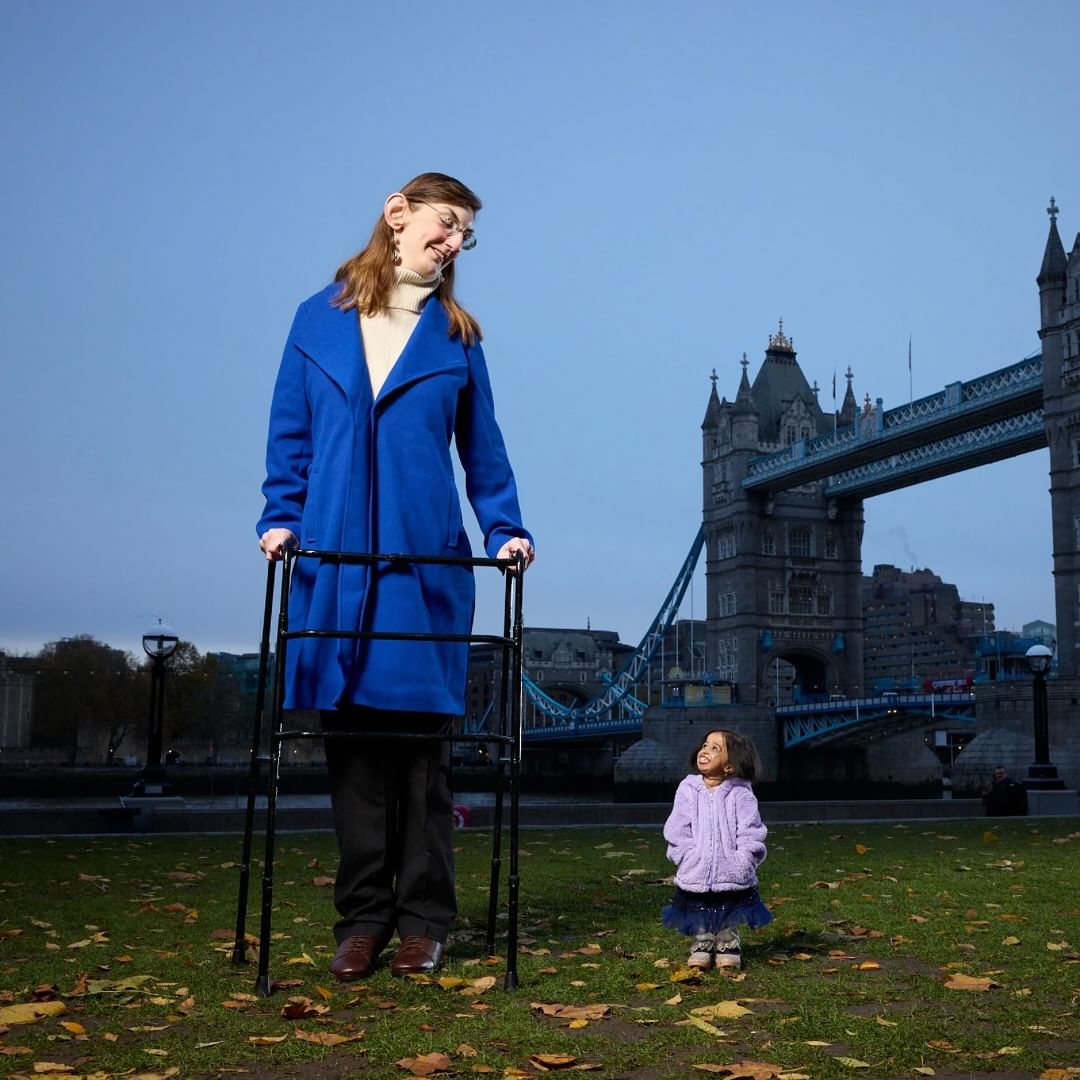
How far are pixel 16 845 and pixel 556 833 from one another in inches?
175

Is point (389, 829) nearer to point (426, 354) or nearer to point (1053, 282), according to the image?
point (426, 354)

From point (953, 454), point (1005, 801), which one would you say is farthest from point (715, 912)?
point (953, 454)

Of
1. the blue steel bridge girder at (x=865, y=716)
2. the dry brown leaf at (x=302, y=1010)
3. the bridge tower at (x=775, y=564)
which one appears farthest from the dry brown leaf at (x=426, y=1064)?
the bridge tower at (x=775, y=564)

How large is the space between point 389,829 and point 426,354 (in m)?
1.62

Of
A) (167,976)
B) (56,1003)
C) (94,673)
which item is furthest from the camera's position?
(94,673)

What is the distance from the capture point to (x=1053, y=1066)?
3.02 metres

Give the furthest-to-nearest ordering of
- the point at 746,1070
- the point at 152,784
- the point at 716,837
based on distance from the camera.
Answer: the point at 152,784 → the point at 716,837 → the point at 746,1070

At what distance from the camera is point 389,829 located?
14.5 ft

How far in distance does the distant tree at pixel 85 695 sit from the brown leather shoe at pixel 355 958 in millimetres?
68991

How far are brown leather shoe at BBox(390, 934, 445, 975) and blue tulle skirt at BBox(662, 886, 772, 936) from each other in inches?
35.5

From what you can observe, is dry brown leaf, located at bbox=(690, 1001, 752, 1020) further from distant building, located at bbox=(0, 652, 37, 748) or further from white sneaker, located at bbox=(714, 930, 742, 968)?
distant building, located at bbox=(0, 652, 37, 748)

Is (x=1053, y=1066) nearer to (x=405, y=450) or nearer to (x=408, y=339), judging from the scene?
(x=405, y=450)

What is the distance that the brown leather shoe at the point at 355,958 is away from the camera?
4094mm

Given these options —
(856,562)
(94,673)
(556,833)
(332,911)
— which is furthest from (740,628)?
(332,911)
